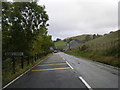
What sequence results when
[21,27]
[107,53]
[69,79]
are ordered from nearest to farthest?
[69,79] < [21,27] < [107,53]

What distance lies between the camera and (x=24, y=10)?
56.1 feet

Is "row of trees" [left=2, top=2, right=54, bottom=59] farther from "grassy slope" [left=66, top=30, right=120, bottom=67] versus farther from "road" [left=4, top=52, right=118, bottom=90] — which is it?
"grassy slope" [left=66, top=30, right=120, bottom=67]

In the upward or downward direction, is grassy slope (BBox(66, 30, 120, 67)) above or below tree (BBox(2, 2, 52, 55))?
below

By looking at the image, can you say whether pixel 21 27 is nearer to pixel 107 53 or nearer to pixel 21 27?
pixel 21 27

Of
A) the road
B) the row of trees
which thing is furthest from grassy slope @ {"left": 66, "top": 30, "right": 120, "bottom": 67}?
the row of trees

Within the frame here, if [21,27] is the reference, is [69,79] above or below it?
below

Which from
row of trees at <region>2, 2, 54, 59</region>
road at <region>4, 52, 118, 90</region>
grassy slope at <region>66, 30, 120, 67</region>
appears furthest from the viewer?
grassy slope at <region>66, 30, 120, 67</region>

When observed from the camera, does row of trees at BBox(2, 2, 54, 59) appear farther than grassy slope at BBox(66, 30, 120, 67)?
No

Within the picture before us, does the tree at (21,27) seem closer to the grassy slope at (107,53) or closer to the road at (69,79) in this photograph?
the road at (69,79)

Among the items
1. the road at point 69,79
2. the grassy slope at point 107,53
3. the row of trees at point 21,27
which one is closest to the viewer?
the road at point 69,79

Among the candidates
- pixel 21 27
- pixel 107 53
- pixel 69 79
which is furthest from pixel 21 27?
pixel 107 53

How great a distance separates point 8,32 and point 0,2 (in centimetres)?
554

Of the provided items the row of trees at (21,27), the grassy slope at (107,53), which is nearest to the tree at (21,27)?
the row of trees at (21,27)

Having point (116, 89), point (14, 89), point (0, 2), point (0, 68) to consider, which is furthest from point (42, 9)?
point (116, 89)
